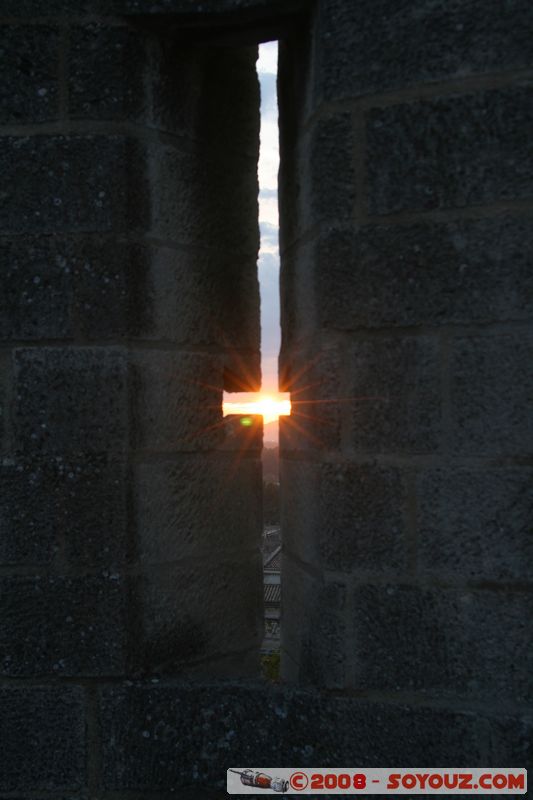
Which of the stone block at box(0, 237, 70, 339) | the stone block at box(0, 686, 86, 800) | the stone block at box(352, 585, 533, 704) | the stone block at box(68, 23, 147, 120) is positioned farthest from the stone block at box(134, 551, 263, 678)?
the stone block at box(68, 23, 147, 120)

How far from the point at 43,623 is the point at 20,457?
1.53 feet

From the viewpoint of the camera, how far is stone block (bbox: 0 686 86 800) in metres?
1.71

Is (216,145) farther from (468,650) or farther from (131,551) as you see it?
(468,650)

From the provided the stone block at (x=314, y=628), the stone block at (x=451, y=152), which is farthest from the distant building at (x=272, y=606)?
the stone block at (x=451, y=152)

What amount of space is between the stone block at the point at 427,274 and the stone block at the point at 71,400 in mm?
620

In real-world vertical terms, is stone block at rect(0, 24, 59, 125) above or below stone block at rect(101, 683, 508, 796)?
above

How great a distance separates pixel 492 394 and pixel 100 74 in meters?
1.40

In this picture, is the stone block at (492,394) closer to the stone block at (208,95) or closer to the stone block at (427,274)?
the stone block at (427,274)

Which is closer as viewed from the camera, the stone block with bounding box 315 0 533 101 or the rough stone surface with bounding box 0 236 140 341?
the stone block with bounding box 315 0 533 101

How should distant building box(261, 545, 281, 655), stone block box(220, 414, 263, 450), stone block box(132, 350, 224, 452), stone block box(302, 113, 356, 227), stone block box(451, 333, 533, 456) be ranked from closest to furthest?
stone block box(451, 333, 533, 456), stone block box(302, 113, 356, 227), stone block box(132, 350, 224, 452), stone block box(220, 414, 263, 450), distant building box(261, 545, 281, 655)

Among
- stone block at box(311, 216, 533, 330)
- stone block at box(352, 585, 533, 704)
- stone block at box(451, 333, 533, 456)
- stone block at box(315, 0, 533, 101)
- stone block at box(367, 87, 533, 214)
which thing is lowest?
stone block at box(352, 585, 533, 704)

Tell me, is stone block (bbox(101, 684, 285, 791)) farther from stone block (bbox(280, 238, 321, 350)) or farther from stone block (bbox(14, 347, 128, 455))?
stone block (bbox(280, 238, 321, 350))

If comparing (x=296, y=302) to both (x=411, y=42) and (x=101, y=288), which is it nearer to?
(x=101, y=288)

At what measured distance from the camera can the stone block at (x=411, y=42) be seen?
158 cm
